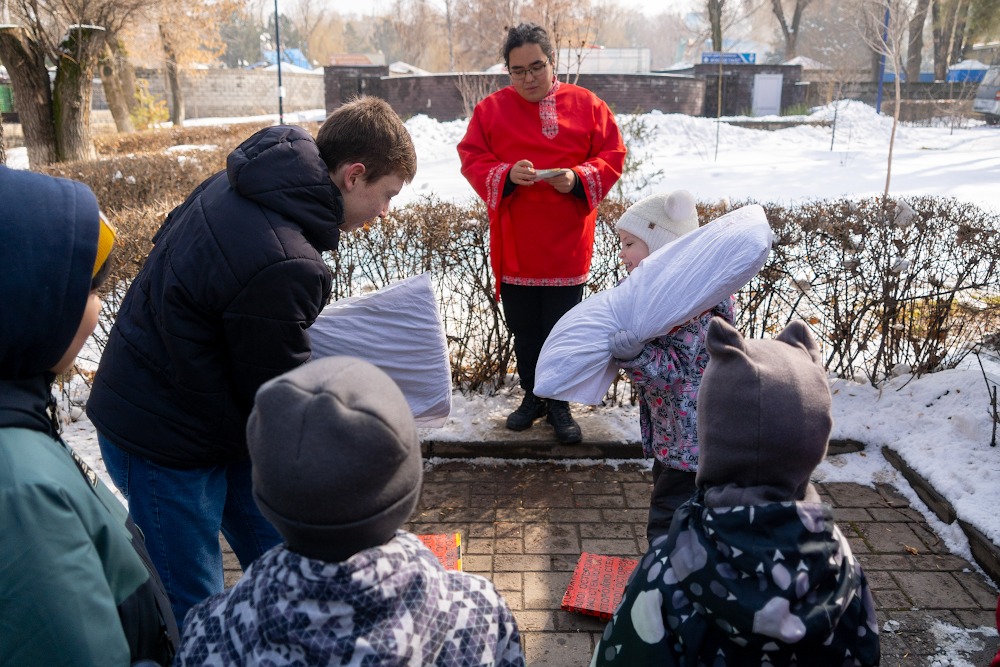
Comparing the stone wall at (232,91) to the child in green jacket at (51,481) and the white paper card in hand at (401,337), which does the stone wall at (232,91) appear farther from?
the child in green jacket at (51,481)

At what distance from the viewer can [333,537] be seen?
1.17 meters

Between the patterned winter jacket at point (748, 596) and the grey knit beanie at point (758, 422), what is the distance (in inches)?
2.5

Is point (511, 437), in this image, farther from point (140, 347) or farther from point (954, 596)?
point (140, 347)

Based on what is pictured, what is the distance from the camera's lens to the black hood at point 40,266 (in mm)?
1232

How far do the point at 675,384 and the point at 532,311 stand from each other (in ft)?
4.77

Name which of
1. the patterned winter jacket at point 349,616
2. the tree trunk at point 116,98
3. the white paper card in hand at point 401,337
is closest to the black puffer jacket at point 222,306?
the white paper card in hand at point 401,337

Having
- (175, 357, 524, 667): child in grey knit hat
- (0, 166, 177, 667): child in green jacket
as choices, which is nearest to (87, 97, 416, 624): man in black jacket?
(0, 166, 177, 667): child in green jacket

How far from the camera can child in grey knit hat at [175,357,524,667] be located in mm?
1137

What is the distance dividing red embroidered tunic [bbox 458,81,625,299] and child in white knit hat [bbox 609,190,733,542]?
103cm

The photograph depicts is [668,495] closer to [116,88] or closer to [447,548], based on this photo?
[447,548]

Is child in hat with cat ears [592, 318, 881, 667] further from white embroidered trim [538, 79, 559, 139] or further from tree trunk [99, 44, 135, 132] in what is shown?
tree trunk [99, 44, 135, 132]

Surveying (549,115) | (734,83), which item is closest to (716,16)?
(734,83)

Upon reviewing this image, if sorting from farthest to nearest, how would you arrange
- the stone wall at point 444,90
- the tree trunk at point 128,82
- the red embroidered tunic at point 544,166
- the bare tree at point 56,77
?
the stone wall at point 444,90, the tree trunk at point 128,82, the bare tree at point 56,77, the red embroidered tunic at point 544,166

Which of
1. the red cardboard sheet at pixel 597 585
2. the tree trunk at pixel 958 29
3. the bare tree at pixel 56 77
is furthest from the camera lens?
the tree trunk at pixel 958 29
